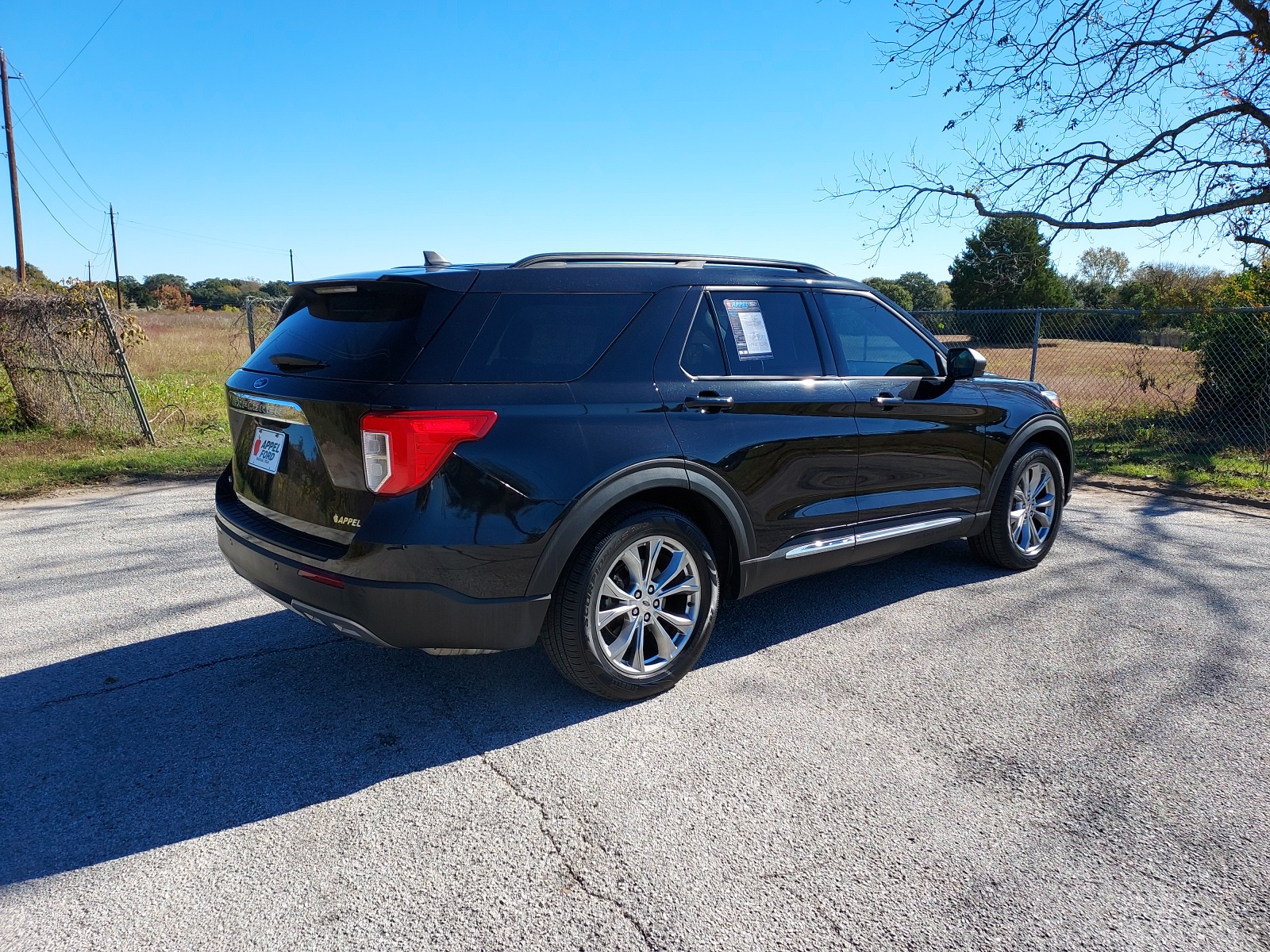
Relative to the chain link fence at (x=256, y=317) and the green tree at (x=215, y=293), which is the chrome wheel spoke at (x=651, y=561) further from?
the green tree at (x=215, y=293)

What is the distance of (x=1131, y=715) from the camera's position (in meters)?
3.59

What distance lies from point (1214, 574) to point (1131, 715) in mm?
2712

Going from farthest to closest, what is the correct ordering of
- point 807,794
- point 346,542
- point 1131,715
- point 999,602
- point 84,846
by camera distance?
point 999,602
point 1131,715
point 346,542
point 807,794
point 84,846

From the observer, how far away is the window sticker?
4078 mm

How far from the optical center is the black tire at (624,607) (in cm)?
341

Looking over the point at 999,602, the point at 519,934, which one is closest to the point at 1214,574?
the point at 999,602

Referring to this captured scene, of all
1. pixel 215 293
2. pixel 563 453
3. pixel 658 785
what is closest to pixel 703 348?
pixel 563 453

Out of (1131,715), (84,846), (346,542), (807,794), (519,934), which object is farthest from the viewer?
(1131,715)

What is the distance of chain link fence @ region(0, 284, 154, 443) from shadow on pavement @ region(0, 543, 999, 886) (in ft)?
23.8

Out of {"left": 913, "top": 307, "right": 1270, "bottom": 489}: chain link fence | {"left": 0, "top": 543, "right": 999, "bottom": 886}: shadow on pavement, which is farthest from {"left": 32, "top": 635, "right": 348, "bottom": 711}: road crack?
{"left": 913, "top": 307, "right": 1270, "bottom": 489}: chain link fence

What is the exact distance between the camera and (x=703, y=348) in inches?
154

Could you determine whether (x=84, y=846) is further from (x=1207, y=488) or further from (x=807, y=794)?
(x=1207, y=488)

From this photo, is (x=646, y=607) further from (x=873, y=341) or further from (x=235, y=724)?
(x=873, y=341)

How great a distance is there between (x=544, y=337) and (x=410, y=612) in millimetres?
1164
